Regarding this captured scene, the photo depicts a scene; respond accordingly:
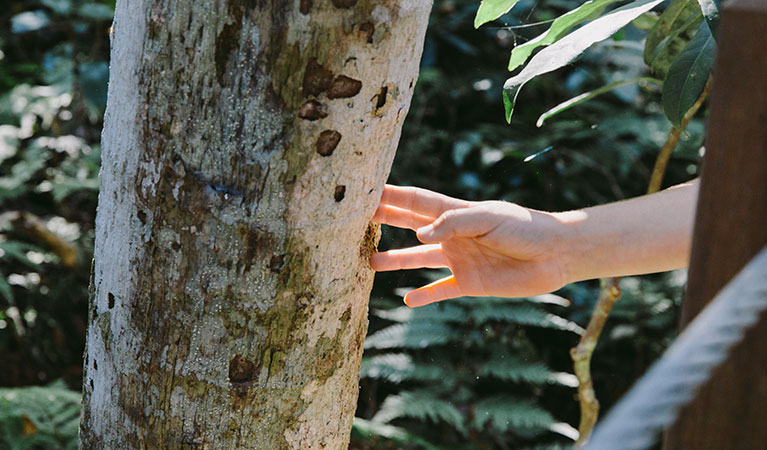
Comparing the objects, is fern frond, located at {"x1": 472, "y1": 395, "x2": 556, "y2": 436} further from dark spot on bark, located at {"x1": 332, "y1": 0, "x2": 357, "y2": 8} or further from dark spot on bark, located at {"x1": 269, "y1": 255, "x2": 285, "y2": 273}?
dark spot on bark, located at {"x1": 332, "y1": 0, "x2": 357, "y2": 8}

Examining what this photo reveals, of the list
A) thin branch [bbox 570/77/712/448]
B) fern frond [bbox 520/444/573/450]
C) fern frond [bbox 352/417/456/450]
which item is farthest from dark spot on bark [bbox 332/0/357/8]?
fern frond [bbox 520/444/573/450]

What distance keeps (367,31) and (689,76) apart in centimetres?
68

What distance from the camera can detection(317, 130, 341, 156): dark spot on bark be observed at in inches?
28.6

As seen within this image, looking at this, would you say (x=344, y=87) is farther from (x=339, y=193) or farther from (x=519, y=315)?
(x=519, y=315)

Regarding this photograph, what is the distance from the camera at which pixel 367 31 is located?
70 centimetres

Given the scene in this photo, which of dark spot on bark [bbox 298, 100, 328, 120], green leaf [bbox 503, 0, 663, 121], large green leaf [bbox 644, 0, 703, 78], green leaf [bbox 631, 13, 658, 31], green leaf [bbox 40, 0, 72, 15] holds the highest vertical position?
green leaf [bbox 40, 0, 72, 15]

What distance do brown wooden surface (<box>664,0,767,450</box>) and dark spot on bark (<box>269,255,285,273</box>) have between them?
0.46m

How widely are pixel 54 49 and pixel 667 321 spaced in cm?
316

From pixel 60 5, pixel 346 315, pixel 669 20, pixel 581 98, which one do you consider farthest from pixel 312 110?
pixel 60 5

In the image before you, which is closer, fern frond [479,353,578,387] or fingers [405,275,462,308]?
fingers [405,275,462,308]

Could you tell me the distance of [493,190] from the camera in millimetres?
2543

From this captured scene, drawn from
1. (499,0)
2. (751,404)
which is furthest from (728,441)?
(499,0)

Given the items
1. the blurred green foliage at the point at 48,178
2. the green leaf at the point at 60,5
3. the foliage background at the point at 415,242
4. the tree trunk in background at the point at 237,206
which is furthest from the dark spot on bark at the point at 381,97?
the green leaf at the point at 60,5

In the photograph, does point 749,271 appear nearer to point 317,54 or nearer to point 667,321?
point 317,54
